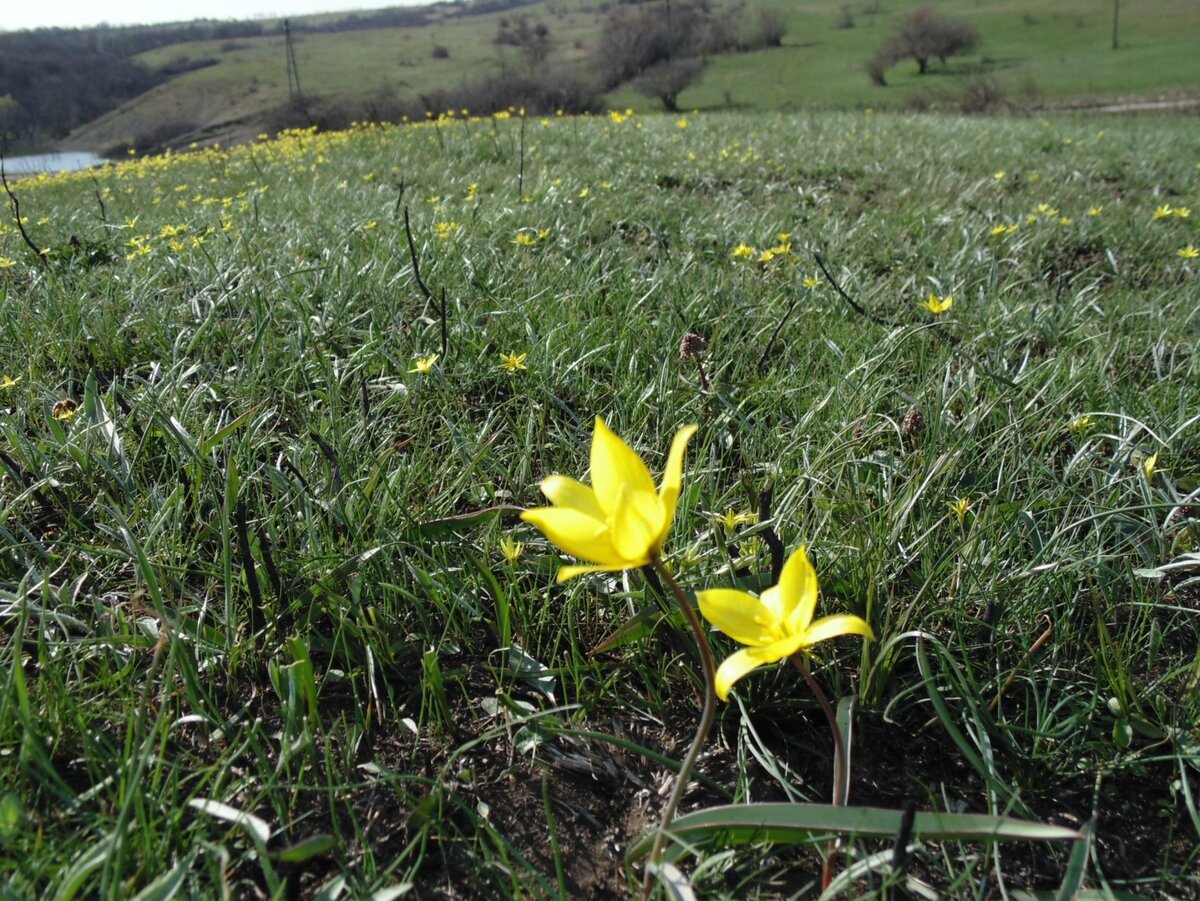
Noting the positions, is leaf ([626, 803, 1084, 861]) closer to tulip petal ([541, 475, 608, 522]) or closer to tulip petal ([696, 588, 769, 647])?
tulip petal ([696, 588, 769, 647])

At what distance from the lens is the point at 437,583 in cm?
147

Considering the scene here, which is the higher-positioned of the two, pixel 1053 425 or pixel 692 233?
pixel 692 233

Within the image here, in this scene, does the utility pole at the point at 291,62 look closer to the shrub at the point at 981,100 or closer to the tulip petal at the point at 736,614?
the tulip petal at the point at 736,614

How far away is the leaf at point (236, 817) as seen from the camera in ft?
3.25

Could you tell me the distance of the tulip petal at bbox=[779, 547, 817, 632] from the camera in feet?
3.02

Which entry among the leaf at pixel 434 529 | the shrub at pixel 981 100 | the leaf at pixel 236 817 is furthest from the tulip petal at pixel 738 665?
the shrub at pixel 981 100

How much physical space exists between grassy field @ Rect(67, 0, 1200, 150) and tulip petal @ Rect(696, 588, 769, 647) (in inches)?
1035

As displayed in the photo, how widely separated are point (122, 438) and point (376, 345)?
29.4 inches

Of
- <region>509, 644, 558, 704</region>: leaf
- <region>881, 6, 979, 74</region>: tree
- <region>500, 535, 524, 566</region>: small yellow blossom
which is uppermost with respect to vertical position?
<region>881, 6, 979, 74</region>: tree

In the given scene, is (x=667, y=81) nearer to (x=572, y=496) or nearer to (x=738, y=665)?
(x=572, y=496)

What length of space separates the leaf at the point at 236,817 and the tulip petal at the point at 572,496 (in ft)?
1.90

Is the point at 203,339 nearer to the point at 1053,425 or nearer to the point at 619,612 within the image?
the point at 619,612

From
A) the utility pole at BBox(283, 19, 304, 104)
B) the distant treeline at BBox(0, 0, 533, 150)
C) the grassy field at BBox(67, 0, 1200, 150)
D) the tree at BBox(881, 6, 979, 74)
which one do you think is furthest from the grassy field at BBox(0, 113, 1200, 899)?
the tree at BBox(881, 6, 979, 74)

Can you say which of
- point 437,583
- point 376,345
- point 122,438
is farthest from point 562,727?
point 376,345
